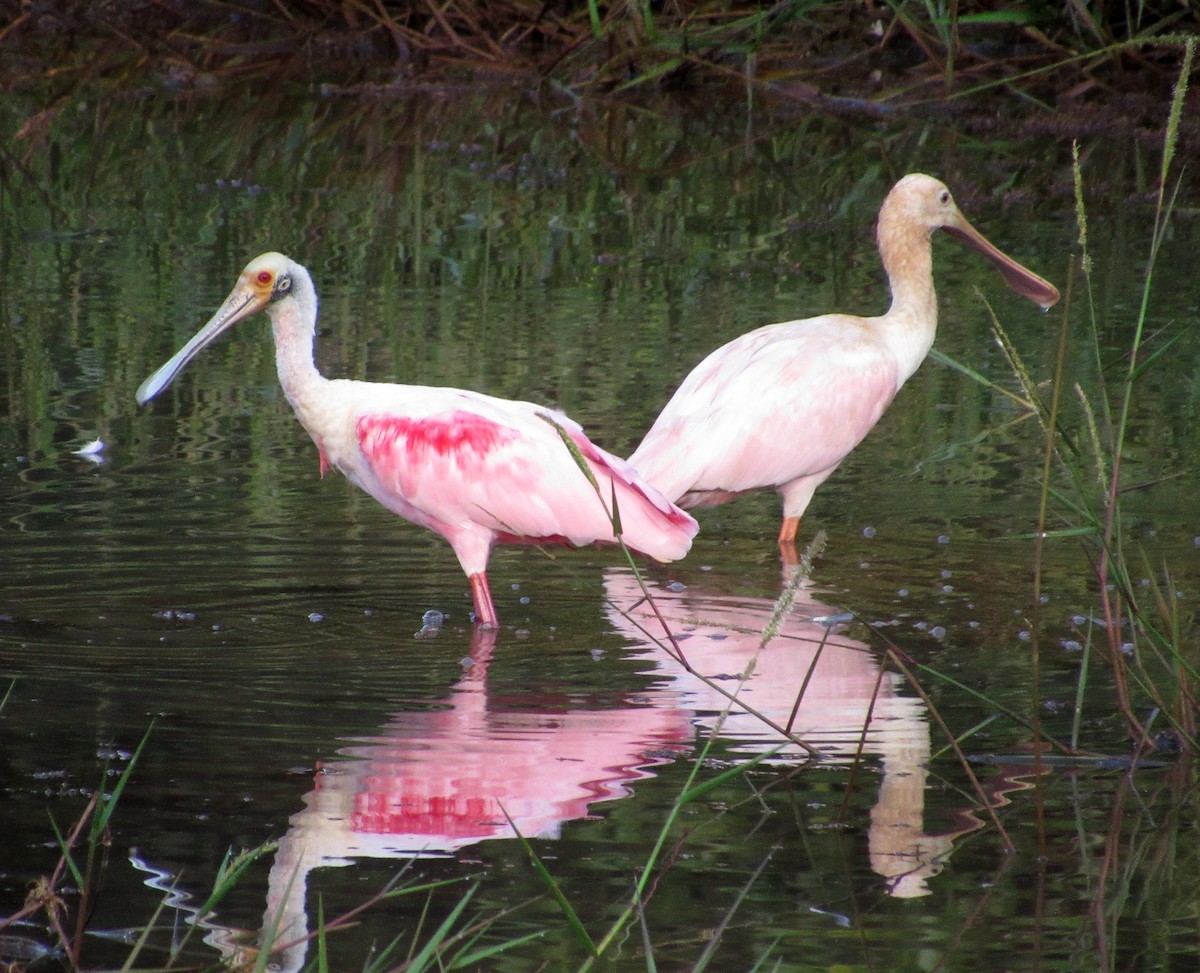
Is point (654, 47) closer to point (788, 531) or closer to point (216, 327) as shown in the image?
point (788, 531)

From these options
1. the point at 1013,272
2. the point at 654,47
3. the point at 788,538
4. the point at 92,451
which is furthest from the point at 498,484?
the point at 654,47

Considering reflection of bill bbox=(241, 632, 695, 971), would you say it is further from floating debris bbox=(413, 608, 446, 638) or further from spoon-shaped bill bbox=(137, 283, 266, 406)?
spoon-shaped bill bbox=(137, 283, 266, 406)

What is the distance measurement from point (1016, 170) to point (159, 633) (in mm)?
9056

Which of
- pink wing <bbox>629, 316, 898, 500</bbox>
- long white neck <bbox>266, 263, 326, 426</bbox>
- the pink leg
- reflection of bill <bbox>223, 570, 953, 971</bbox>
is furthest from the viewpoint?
the pink leg

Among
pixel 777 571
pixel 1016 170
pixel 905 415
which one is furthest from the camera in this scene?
pixel 1016 170

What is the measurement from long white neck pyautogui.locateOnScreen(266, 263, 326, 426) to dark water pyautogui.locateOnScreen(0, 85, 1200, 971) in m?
0.51

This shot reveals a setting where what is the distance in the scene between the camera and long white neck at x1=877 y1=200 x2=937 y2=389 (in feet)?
24.2

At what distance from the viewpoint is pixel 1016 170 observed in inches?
529

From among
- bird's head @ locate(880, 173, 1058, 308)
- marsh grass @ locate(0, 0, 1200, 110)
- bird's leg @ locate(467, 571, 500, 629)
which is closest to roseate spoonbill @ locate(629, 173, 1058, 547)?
bird's head @ locate(880, 173, 1058, 308)

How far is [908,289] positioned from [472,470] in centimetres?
216

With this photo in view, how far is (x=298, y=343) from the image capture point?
6273 mm

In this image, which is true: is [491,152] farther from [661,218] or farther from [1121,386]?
[1121,386]

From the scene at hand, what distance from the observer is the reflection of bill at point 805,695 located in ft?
13.0

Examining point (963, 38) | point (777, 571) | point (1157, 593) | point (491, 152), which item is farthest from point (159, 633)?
point (963, 38)
